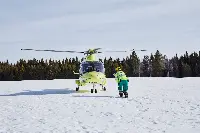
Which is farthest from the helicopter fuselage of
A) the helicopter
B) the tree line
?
the tree line

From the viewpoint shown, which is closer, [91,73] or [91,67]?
[91,73]

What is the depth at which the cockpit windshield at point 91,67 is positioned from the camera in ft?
78.8

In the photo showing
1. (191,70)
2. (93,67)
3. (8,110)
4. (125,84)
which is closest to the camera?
(8,110)

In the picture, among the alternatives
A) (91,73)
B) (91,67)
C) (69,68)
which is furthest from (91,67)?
(69,68)

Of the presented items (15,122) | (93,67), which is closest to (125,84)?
(93,67)

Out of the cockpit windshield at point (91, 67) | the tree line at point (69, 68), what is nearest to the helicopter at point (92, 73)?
the cockpit windshield at point (91, 67)

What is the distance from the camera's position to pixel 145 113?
12.6m

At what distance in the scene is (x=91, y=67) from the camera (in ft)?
78.8

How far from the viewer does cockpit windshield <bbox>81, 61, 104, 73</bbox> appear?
78.8ft

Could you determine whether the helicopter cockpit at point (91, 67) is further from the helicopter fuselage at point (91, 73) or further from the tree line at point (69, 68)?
the tree line at point (69, 68)

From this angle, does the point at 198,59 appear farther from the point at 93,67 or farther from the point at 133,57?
the point at 93,67

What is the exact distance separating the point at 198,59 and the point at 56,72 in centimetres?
4531

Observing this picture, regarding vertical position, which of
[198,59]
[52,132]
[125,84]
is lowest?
[52,132]

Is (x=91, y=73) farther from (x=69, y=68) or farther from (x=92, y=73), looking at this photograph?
(x=69, y=68)
